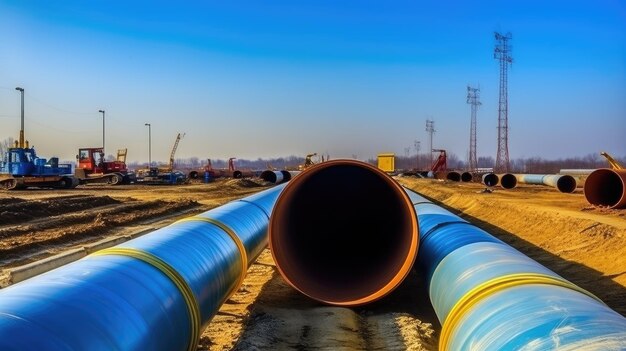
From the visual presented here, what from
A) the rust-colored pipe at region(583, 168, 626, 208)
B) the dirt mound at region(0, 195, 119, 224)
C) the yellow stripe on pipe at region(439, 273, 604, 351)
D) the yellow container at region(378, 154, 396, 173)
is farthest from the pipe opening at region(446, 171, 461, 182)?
the yellow stripe on pipe at region(439, 273, 604, 351)

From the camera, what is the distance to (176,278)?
391 centimetres

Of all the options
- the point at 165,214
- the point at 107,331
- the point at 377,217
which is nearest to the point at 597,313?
the point at 107,331

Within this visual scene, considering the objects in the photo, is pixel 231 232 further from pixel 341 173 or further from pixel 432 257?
pixel 341 173

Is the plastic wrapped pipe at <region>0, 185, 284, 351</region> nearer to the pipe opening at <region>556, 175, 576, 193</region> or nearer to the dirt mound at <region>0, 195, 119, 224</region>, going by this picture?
the dirt mound at <region>0, 195, 119, 224</region>

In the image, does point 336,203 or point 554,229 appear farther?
point 554,229

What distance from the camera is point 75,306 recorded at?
9.16ft

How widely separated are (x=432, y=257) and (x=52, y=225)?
11.8 m

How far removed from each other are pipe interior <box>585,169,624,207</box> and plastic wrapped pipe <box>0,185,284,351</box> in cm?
1344

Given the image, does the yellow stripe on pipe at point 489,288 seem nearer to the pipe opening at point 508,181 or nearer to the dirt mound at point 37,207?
the dirt mound at point 37,207

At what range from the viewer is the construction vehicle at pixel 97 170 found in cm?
3481

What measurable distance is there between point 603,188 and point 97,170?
30279 millimetres

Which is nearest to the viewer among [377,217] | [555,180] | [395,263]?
[395,263]

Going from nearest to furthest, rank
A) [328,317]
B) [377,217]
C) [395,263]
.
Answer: [328,317], [395,263], [377,217]

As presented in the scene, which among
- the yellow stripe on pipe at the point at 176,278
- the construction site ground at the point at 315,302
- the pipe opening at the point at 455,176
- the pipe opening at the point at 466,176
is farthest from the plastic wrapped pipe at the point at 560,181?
the yellow stripe on pipe at the point at 176,278
